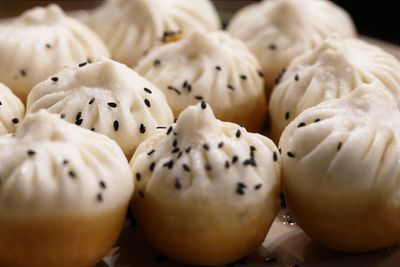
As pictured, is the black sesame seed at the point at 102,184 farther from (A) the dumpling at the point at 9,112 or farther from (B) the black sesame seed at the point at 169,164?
(A) the dumpling at the point at 9,112

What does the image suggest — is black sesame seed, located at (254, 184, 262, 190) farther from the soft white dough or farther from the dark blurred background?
the dark blurred background

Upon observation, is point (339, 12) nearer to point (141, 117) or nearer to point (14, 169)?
point (141, 117)

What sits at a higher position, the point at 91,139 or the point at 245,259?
the point at 91,139

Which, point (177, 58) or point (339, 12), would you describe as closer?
point (177, 58)

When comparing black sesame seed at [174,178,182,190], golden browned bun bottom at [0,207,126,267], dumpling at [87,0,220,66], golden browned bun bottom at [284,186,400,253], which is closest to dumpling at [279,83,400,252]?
golden browned bun bottom at [284,186,400,253]

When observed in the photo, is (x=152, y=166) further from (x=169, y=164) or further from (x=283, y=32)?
(x=283, y=32)

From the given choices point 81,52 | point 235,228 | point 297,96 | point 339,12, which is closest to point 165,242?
point 235,228
